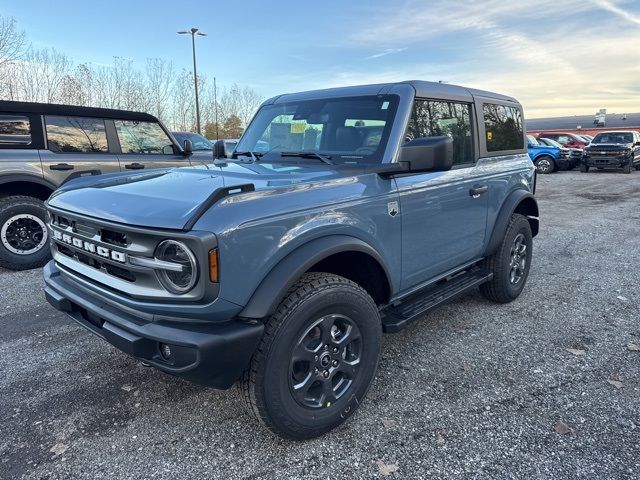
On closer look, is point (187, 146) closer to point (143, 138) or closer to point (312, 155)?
point (143, 138)

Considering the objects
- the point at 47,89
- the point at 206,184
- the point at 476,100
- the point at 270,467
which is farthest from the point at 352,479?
the point at 47,89

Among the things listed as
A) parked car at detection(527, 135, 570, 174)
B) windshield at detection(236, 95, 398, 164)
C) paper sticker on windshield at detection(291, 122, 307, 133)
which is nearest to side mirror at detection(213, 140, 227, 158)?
windshield at detection(236, 95, 398, 164)

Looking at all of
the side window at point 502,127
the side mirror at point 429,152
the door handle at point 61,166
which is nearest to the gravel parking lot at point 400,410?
the side mirror at point 429,152

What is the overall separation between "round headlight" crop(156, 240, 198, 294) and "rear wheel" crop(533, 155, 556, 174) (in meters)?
20.7

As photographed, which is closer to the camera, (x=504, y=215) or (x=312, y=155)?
(x=312, y=155)

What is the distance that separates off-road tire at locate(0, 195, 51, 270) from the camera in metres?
5.73

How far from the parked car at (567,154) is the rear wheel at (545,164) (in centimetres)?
46

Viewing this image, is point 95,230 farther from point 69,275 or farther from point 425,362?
point 425,362

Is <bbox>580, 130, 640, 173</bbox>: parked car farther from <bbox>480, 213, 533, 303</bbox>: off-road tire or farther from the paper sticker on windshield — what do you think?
the paper sticker on windshield

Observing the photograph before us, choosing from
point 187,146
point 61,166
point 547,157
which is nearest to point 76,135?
point 61,166

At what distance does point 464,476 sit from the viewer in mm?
2307

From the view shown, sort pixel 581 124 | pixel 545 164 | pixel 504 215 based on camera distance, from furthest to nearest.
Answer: pixel 581 124
pixel 545 164
pixel 504 215

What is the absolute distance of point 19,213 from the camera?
580 cm

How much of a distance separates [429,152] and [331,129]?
2.89ft
